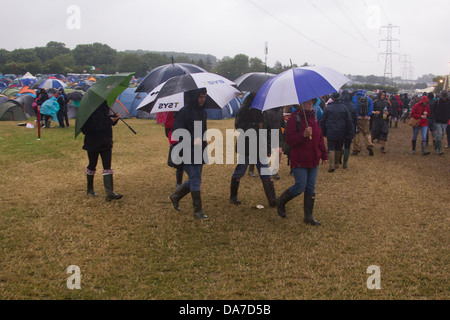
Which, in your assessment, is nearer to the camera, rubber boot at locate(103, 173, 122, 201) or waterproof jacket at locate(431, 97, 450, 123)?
rubber boot at locate(103, 173, 122, 201)

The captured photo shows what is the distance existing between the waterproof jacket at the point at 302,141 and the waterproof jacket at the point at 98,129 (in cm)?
307

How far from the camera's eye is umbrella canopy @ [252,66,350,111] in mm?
4621

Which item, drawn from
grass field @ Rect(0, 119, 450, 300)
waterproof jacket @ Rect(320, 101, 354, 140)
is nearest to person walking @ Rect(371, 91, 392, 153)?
grass field @ Rect(0, 119, 450, 300)

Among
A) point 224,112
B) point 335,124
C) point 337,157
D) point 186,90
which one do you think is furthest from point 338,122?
point 224,112

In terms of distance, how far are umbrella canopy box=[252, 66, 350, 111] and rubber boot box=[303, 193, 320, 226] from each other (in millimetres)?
1509

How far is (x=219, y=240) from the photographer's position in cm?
487

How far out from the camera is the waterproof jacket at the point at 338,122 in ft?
28.3

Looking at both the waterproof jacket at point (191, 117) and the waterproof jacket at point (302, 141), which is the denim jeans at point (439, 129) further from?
the waterproof jacket at point (191, 117)

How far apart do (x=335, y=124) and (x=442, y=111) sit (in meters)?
4.18

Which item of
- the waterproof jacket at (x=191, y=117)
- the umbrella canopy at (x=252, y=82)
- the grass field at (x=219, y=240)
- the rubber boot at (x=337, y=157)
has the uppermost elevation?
the umbrella canopy at (x=252, y=82)

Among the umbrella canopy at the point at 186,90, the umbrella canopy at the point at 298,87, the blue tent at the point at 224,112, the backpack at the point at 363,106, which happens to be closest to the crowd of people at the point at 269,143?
the umbrella canopy at the point at 186,90
